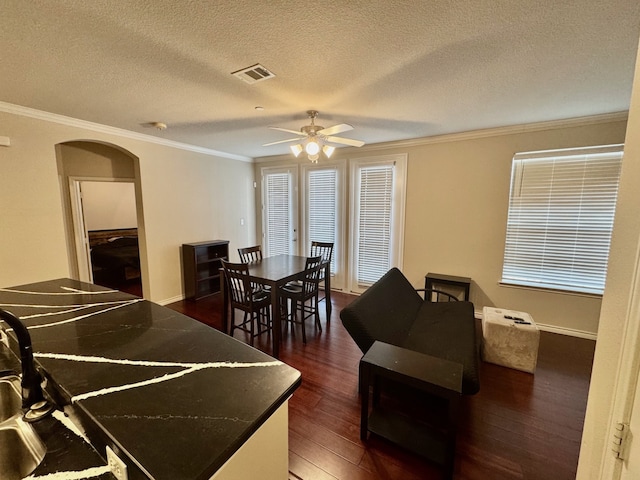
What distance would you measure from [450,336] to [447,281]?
60.4 inches

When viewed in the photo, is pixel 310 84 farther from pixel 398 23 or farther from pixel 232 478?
pixel 232 478

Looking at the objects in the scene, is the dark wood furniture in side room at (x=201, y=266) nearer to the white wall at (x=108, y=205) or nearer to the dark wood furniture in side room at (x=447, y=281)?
the white wall at (x=108, y=205)

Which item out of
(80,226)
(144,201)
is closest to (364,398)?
(144,201)

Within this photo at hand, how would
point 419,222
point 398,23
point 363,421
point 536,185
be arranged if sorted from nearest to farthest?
point 398,23, point 363,421, point 536,185, point 419,222

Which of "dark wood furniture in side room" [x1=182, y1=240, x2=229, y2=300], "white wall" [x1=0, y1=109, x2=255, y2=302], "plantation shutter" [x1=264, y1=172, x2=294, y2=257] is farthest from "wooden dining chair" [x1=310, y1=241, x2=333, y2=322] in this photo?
"white wall" [x1=0, y1=109, x2=255, y2=302]

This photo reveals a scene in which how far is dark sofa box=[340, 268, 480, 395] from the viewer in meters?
1.97

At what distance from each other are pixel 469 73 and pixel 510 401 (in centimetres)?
265

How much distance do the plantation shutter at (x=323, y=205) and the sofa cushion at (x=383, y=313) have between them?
6.58ft

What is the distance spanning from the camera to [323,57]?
70.6 inches

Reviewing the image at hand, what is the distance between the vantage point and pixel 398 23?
1.48 m

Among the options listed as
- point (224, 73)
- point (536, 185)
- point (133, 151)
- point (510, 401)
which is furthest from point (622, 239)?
point (133, 151)

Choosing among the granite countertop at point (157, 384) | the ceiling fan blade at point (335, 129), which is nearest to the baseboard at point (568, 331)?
the ceiling fan blade at point (335, 129)

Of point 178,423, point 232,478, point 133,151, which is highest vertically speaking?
point 133,151

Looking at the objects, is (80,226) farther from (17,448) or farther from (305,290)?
(17,448)
